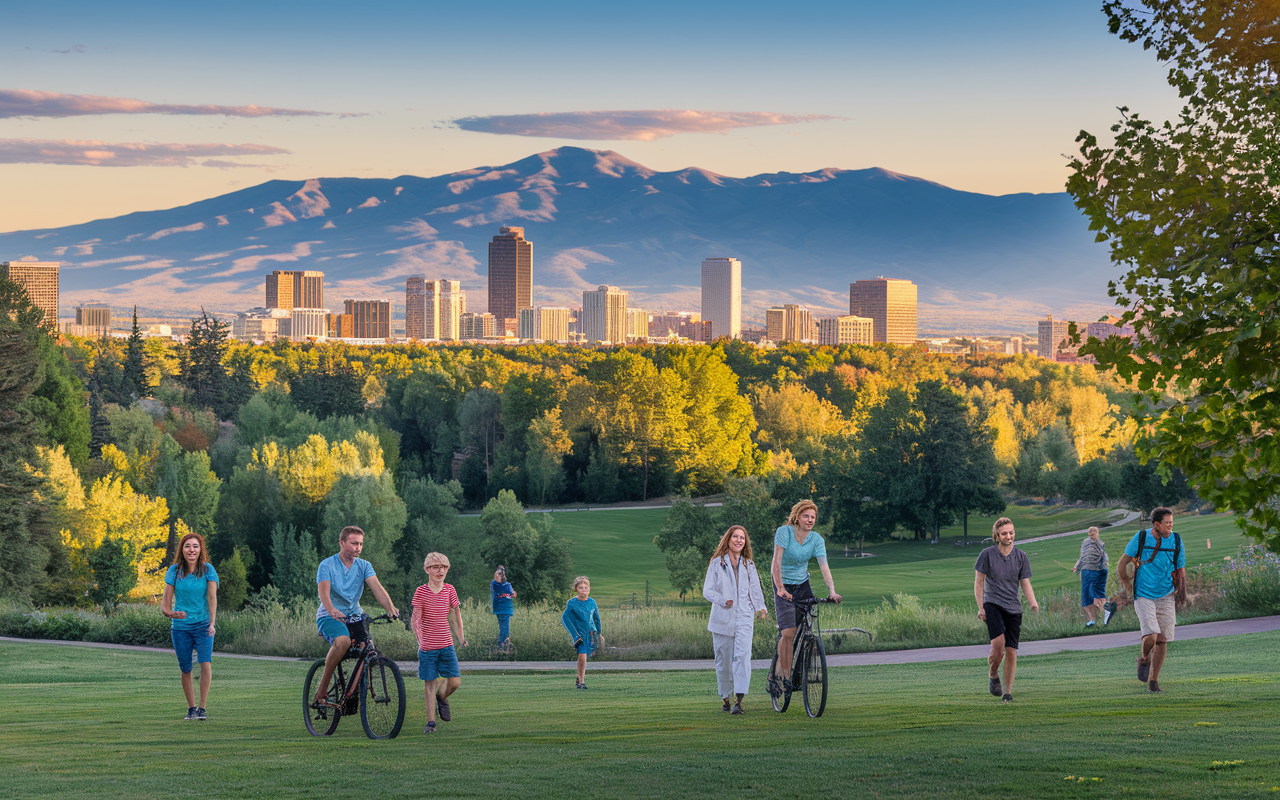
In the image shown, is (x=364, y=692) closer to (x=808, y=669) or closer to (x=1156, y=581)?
(x=808, y=669)

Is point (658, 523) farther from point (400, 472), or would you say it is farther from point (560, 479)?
point (400, 472)

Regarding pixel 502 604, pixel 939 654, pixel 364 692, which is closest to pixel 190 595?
pixel 364 692

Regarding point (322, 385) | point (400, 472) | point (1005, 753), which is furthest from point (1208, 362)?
point (322, 385)

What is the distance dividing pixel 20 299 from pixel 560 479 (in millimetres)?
41673

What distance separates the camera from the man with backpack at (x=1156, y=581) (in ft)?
37.6

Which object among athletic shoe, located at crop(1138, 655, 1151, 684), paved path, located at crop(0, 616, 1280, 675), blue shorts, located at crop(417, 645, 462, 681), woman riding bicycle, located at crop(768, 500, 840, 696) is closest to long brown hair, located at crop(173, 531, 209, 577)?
blue shorts, located at crop(417, 645, 462, 681)

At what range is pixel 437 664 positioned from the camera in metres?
10.3

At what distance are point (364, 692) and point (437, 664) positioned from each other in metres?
0.79

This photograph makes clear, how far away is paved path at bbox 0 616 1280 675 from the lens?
1902 cm

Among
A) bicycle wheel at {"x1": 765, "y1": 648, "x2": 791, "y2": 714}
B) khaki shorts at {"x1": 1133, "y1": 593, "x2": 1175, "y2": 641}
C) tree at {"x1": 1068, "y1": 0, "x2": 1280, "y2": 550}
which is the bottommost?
bicycle wheel at {"x1": 765, "y1": 648, "x2": 791, "y2": 714}

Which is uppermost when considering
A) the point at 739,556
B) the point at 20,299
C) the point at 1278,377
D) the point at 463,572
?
the point at 20,299

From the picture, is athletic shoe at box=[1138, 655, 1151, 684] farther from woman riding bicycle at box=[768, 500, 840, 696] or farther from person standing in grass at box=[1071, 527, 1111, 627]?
person standing in grass at box=[1071, 527, 1111, 627]

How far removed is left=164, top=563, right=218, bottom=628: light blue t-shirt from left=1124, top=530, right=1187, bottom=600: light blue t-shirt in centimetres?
915

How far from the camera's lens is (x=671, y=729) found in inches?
390
